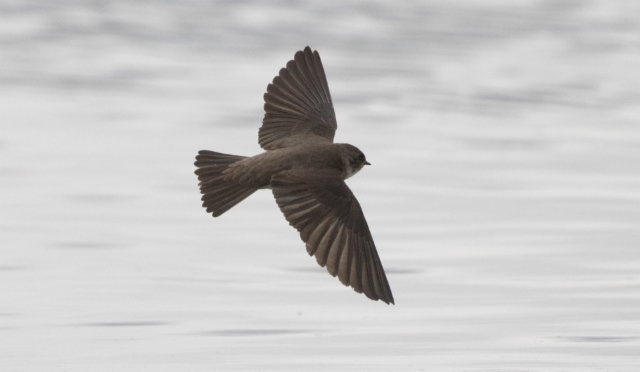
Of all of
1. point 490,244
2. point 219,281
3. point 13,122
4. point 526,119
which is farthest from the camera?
point 526,119

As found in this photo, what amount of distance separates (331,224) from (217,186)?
0.59 m

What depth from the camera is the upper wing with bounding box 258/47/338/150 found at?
7.44 metres

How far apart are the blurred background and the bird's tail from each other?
24.0 inches

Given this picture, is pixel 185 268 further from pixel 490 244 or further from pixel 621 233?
pixel 621 233

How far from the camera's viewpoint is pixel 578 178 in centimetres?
986

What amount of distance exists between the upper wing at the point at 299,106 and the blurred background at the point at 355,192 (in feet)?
2.56

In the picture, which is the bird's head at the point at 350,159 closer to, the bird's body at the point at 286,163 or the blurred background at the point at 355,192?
the bird's body at the point at 286,163

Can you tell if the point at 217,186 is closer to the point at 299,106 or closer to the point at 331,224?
the point at 331,224

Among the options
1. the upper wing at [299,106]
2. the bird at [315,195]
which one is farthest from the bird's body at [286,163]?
the upper wing at [299,106]

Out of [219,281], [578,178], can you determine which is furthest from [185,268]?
[578,178]

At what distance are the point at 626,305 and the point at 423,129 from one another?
434 centimetres

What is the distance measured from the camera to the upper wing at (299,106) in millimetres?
7441

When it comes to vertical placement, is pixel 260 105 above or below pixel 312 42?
below

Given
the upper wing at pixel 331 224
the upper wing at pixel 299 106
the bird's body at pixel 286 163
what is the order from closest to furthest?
the upper wing at pixel 331 224 → the bird's body at pixel 286 163 → the upper wing at pixel 299 106
